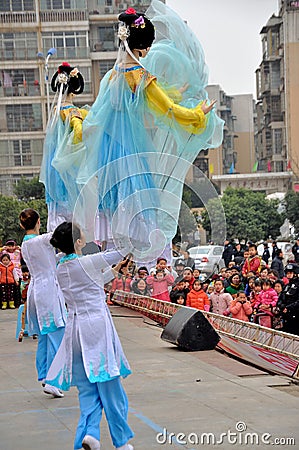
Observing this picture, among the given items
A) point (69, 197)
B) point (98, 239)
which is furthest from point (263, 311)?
point (98, 239)

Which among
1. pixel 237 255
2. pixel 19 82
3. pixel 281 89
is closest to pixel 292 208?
pixel 19 82

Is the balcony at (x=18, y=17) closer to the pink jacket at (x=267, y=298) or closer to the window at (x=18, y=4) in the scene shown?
the window at (x=18, y=4)

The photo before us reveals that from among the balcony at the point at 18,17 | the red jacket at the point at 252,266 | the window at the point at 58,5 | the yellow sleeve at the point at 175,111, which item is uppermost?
the window at the point at 58,5

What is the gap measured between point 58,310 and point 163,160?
5.75ft

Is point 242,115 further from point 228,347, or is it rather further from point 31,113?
point 228,347

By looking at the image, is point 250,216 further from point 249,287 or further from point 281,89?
point 249,287

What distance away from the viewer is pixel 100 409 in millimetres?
5863

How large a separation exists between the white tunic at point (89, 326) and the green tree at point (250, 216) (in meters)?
35.1

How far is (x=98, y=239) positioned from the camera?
6645 millimetres

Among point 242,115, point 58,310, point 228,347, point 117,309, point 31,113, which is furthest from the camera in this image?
point 242,115

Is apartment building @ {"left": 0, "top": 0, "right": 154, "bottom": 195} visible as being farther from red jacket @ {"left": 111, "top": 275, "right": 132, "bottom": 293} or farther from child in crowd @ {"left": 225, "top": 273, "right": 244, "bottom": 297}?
red jacket @ {"left": 111, "top": 275, "right": 132, "bottom": 293}

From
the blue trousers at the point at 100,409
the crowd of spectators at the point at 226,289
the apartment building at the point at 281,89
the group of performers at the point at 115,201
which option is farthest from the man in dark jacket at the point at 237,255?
the apartment building at the point at 281,89

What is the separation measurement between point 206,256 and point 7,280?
10.5 meters

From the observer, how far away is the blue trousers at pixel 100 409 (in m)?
5.75
